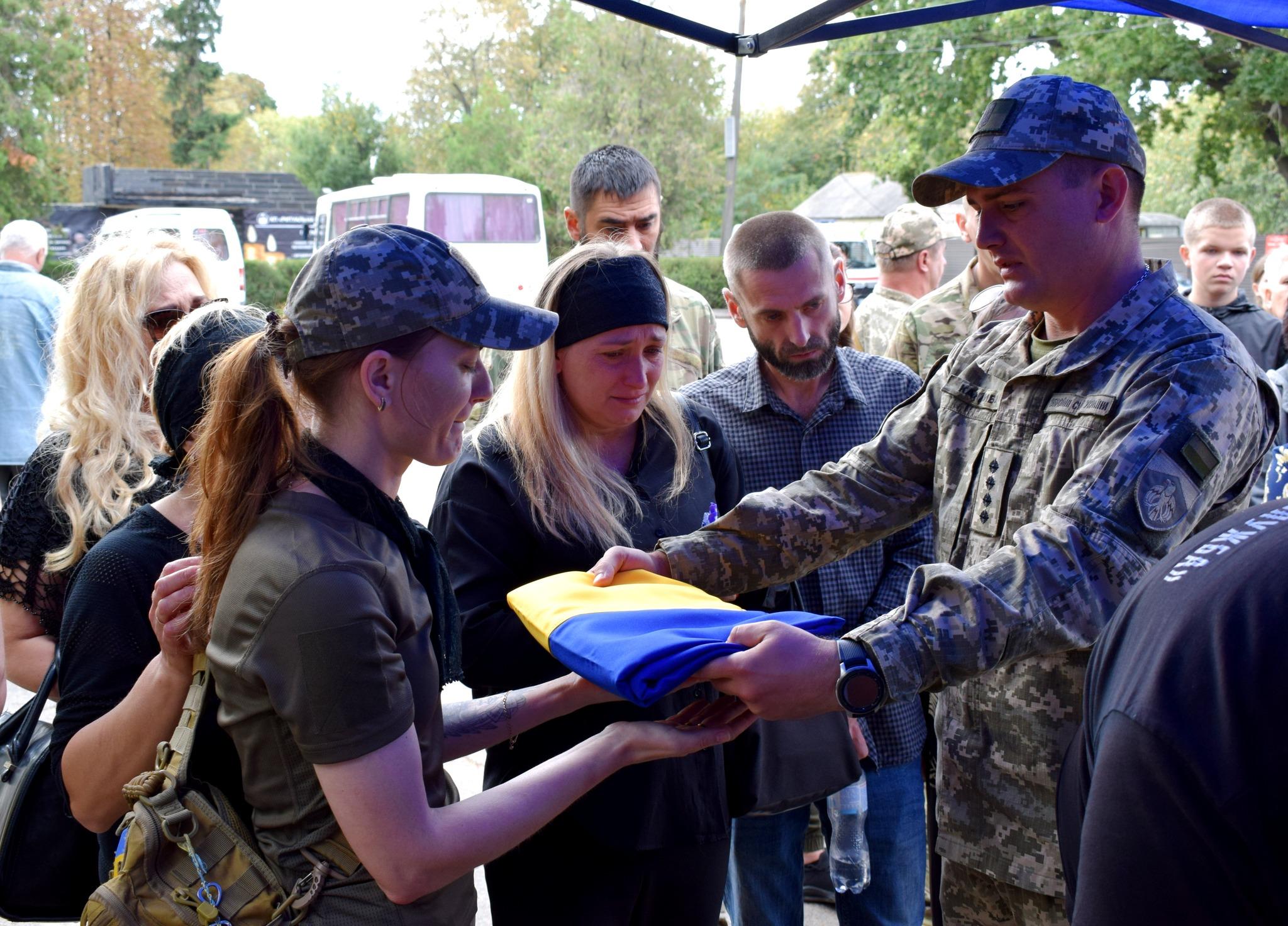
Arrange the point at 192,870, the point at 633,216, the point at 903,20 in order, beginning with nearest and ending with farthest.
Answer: the point at 192,870
the point at 903,20
the point at 633,216

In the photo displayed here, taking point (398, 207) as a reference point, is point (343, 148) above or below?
above

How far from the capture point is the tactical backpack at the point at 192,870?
65.0 inches

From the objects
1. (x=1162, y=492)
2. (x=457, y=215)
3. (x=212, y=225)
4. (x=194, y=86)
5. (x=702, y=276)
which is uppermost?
(x=194, y=86)

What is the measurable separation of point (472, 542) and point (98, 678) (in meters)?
0.81

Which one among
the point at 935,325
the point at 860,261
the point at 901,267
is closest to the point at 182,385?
the point at 935,325

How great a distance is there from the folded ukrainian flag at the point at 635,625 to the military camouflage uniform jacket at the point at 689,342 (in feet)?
6.73

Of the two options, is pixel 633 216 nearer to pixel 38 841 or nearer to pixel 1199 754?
pixel 38 841

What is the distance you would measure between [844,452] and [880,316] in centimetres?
264

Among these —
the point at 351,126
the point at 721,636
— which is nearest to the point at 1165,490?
the point at 721,636

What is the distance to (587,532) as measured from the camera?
257cm

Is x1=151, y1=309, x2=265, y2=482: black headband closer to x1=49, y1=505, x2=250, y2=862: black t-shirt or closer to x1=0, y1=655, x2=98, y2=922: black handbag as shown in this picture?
x1=49, y1=505, x2=250, y2=862: black t-shirt

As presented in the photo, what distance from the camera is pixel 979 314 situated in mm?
3818

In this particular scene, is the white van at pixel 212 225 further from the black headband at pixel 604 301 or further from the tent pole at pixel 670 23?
the black headband at pixel 604 301

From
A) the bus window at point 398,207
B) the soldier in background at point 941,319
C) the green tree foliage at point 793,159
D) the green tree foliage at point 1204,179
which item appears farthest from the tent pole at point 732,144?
the green tree foliage at point 793,159
